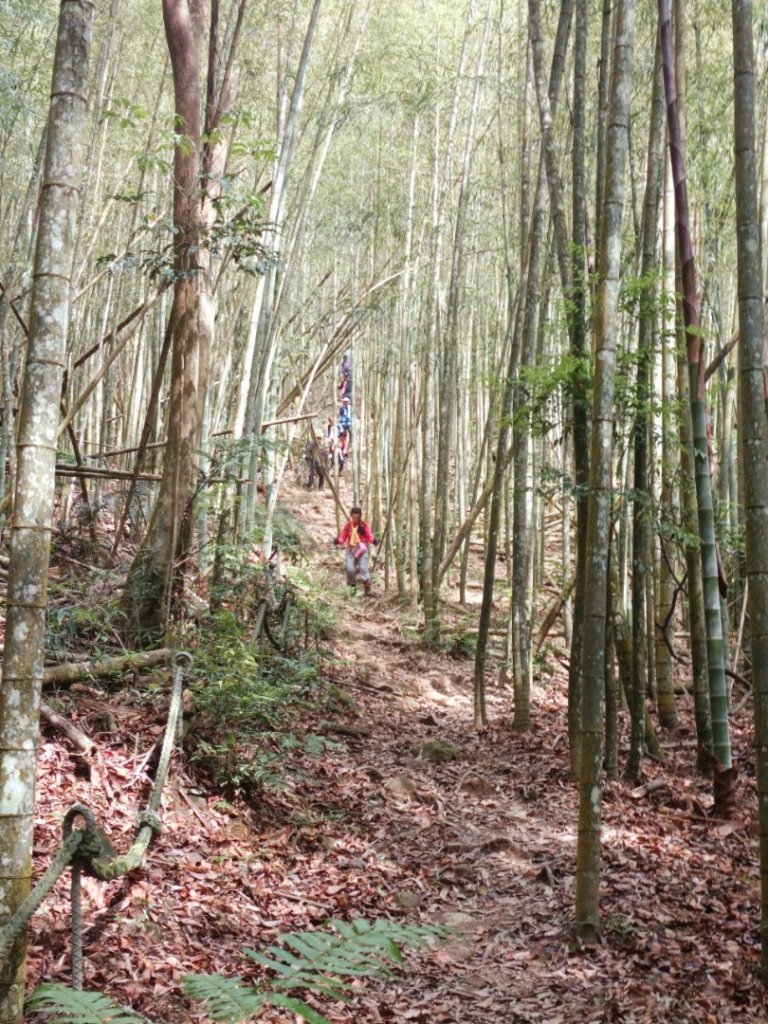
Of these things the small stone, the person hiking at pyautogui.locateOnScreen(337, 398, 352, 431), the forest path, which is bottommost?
the forest path

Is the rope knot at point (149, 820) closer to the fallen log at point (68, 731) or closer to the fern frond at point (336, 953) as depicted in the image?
the fallen log at point (68, 731)

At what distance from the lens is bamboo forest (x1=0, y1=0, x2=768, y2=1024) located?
8.14ft

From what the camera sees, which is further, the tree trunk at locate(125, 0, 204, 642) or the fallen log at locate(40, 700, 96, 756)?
the tree trunk at locate(125, 0, 204, 642)

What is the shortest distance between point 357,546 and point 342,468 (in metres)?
6.98

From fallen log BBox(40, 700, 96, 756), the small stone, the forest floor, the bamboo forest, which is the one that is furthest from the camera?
the small stone

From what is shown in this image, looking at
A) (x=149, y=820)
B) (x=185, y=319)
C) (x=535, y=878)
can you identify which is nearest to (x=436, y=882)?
(x=535, y=878)

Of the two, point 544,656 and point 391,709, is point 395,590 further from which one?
point 391,709

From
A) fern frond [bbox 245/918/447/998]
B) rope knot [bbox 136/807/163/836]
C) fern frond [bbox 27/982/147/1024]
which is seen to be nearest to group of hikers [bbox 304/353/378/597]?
rope knot [bbox 136/807/163/836]

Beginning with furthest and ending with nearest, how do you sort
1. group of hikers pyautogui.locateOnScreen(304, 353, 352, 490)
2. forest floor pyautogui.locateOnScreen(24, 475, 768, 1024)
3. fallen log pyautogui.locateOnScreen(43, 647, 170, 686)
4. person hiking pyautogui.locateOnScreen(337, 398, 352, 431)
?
person hiking pyautogui.locateOnScreen(337, 398, 352, 431)
group of hikers pyautogui.locateOnScreen(304, 353, 352, 490)
fallen log pyautogui.locateOnScreen(43, 647, 170, 686)
forest floor pyautogui.locateOnScreen(24, 475, 768, 1024)

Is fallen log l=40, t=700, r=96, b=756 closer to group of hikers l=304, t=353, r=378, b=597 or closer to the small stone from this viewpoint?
the small stone

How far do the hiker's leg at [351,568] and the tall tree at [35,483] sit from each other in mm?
8973

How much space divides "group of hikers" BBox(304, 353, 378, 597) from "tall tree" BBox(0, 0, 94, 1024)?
28.8 ft

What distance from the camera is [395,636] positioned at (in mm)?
9594

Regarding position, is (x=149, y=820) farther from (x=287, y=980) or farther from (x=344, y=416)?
(x=344, y=416)
